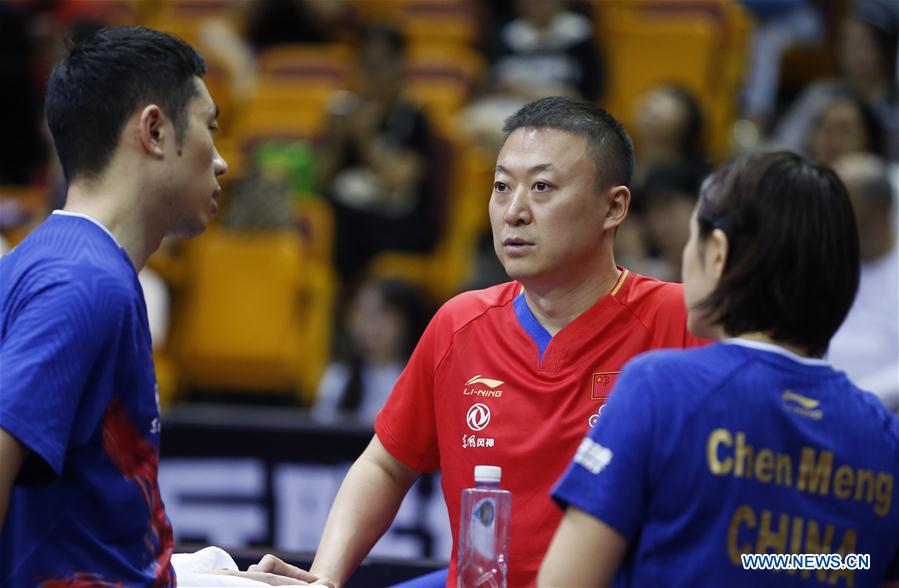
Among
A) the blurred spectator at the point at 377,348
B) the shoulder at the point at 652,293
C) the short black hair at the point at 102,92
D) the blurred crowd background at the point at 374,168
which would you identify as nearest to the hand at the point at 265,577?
the short black hair at the point at 102,92

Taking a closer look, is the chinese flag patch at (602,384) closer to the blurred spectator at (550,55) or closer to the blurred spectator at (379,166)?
the blurred spectator at (379,166)

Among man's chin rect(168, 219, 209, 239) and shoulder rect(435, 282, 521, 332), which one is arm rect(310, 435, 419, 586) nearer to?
shoulder rect(435, 282, 521, 332)

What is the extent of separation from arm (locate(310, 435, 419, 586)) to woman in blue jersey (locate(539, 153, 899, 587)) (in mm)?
1042

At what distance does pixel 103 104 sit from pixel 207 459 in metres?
3.31

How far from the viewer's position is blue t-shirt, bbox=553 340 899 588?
2209 mm

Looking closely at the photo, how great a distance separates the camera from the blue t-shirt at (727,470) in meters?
2.21

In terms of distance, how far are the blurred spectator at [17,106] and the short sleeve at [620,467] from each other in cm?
745

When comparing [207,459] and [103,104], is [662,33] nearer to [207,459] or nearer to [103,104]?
[207,459]

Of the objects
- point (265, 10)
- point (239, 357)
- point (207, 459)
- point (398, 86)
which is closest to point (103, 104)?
point (207, 459)

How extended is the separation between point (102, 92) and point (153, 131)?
12 cm

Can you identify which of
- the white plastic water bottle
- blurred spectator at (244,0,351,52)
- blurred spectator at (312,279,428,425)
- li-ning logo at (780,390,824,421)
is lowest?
blurred spectator at (312,279,428,425)

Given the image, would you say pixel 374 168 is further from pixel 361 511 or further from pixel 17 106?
pixel 361 511

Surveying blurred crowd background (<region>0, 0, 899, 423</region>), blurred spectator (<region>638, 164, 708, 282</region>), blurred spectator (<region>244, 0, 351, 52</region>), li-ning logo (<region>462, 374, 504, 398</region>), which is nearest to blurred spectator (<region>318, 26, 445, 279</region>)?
blurred crowd background (<region>0, 0, 899, 423</region>)

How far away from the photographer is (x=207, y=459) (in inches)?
228
